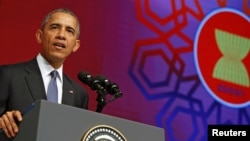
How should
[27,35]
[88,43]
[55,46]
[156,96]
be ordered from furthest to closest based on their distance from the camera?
[156,96] → [88,43] → [27,35] → [55,46]

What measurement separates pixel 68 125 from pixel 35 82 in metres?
0.55

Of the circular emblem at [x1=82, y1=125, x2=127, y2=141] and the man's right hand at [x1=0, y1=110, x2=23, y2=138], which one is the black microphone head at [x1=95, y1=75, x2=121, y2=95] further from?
the man's right hand at [x1=0, y1=110, x2=23, y2=138]

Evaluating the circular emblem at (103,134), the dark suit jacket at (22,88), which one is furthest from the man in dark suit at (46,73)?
the circular emblem at (103,134)

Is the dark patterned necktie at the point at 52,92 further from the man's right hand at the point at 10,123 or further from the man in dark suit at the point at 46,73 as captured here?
the man's right hand at the point at 10,123

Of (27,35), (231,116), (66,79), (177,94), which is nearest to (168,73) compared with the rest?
(177,94)

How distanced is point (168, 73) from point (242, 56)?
0.88m

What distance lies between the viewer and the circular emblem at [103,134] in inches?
61.0

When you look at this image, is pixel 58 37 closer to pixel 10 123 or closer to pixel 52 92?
pixel 52 92

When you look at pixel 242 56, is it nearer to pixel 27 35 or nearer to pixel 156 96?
pixel 156 96

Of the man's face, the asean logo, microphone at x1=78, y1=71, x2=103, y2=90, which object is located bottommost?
the asean logo

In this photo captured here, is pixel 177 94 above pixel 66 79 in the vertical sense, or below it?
below

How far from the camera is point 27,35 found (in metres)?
3.41

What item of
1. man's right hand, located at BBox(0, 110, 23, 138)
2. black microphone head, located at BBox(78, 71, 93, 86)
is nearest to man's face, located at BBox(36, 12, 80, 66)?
black microphone head, located at BBox(78, 71, 93, 86)

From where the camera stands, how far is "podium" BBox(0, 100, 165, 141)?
4.86ft
